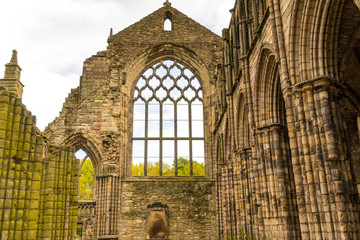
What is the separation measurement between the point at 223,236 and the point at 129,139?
19.7 feet

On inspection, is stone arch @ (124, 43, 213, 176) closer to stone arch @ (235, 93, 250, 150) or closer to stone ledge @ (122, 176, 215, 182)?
stone ledge @ (122, 176, 215, 182)

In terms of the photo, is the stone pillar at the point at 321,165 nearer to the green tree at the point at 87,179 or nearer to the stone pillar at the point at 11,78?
the stone pillar at the point at 11,78

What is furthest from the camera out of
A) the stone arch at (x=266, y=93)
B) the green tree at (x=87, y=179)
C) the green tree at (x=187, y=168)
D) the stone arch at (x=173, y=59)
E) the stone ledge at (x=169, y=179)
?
the green tree at (x=87, y=179)

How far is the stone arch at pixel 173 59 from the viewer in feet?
54.9

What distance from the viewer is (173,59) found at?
17734 mm

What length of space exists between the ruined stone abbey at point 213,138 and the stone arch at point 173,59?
5 cm

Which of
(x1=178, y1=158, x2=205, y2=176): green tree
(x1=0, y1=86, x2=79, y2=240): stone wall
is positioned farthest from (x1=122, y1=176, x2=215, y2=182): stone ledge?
(x1=0, y1=86, x2=79, y2=240): stone wall

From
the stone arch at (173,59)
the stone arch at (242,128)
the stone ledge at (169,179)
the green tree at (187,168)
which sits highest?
the stone arch at (173,59)

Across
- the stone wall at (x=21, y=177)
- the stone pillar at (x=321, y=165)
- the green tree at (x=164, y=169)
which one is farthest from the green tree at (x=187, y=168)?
the stone pillar at (x=321, y=165)

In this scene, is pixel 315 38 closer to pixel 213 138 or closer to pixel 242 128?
→ pixel 242 128

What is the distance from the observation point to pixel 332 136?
513 cm

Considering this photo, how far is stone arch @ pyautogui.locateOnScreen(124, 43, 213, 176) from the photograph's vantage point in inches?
658

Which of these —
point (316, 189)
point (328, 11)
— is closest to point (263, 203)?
point (316, 189)

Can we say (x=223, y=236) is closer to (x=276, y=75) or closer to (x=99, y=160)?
(x=99, y=160)
